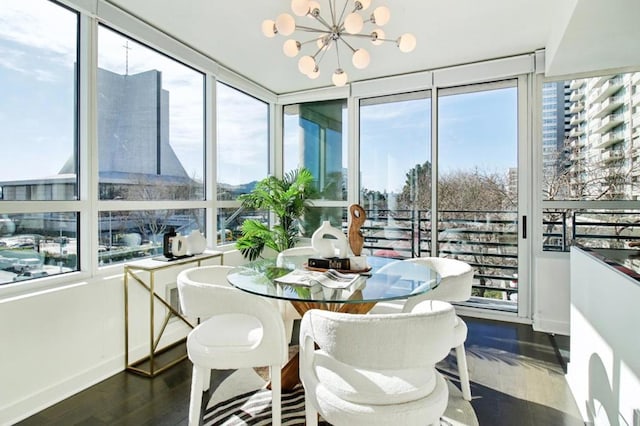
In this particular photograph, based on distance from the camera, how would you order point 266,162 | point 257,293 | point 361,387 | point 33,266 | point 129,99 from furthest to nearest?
point 266,162 < point 129,99 < point 33,266 < point 257,293 < point 361,387

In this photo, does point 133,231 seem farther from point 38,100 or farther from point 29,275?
point 38,100

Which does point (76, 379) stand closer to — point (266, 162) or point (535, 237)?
point (266, 162)

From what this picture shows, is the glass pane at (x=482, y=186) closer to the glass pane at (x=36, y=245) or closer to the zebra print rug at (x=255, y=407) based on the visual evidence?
the zebra print rug at (x=255, y=407)

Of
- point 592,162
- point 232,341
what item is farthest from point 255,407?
point 592,162

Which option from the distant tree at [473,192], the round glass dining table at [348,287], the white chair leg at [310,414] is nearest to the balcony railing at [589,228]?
the distant tree at [473,192]

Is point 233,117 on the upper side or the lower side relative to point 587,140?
upper

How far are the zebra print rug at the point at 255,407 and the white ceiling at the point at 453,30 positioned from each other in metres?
2.45

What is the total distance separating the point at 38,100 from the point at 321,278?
6.87 feet

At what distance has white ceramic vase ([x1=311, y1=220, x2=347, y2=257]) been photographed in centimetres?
226

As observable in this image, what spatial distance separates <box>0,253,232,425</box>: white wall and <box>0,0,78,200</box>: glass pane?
639 millimetres

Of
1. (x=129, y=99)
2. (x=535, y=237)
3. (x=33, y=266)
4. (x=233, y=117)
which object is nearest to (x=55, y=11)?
(x=129, y=99)

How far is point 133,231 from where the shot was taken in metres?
2.86

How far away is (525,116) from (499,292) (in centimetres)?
180

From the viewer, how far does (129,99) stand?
2820 millimetres
